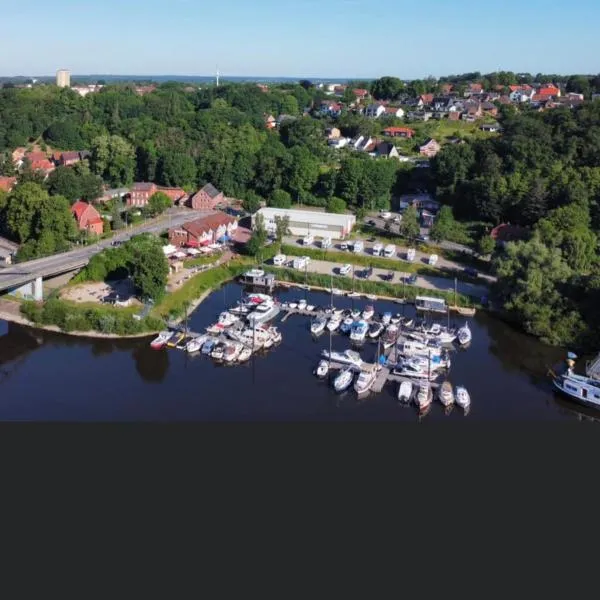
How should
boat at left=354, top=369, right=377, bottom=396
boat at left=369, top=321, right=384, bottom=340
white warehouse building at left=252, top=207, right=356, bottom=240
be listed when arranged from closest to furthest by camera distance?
boat at left=354, top=369, right=377, bottom=396 → boat at left=369, top=321, right=384, bottom=340 → white warehouse building at left=252, top=207, right=356, bottom=240

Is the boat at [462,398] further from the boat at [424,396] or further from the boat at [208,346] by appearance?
the boat at [208,346]

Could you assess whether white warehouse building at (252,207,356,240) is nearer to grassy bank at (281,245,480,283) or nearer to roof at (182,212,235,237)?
roof at (182,212,235,237)

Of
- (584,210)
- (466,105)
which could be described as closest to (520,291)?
(584,210)

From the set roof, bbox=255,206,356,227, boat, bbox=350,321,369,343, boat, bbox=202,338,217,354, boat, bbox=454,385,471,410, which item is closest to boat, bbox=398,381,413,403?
boat, bbox=454,385,471,410

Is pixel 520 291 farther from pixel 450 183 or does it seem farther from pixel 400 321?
pixel 450 183

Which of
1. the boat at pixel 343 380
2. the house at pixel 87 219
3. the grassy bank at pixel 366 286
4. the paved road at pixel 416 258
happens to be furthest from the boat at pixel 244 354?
the house at pixel 87 219

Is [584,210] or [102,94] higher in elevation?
[102,94]
